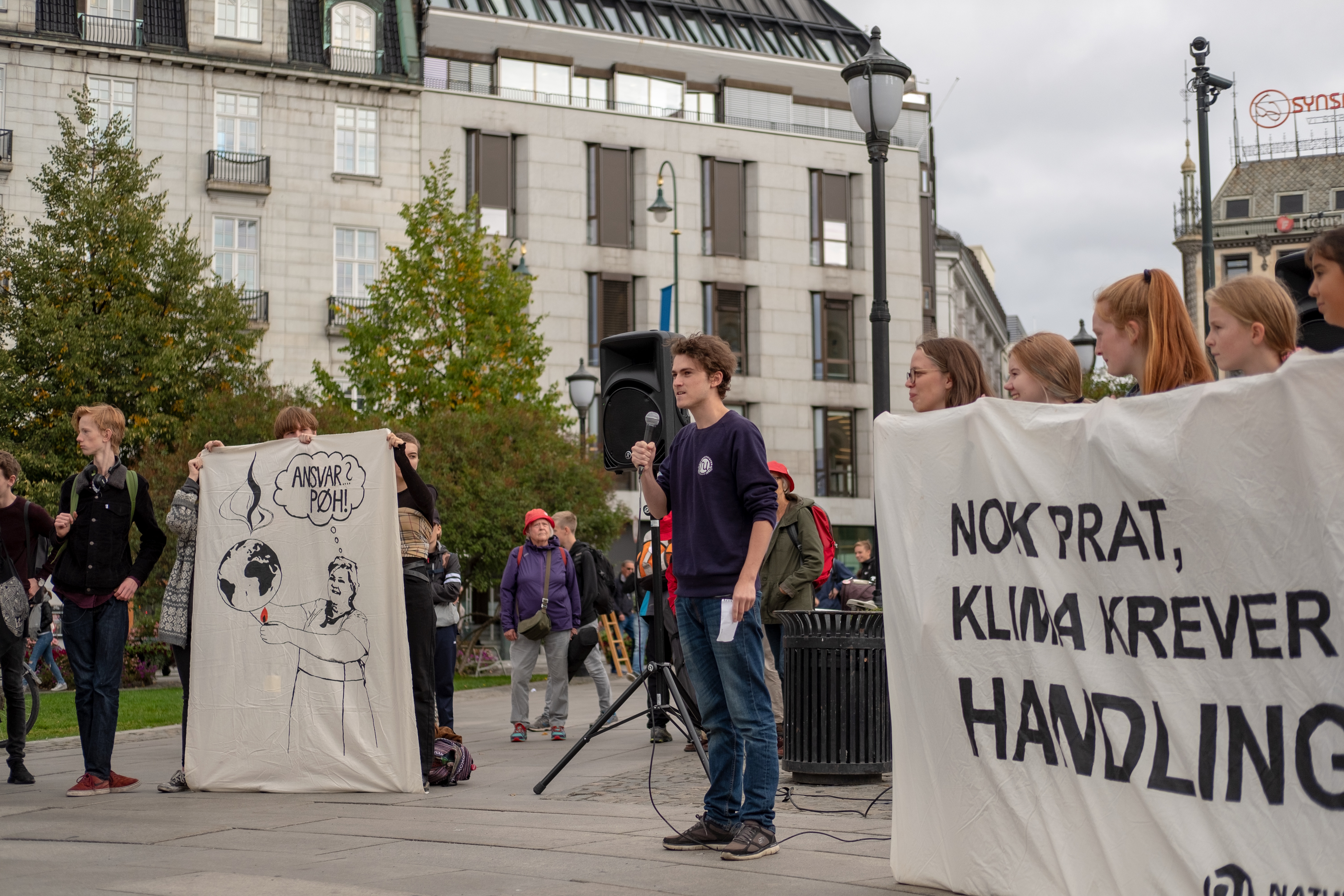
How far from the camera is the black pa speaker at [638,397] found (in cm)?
857

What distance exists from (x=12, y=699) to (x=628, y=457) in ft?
14.3

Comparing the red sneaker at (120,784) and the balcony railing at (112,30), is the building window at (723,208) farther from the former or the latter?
the red sneaker at (120,784)

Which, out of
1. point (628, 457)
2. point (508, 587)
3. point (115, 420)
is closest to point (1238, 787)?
point (628, 457)

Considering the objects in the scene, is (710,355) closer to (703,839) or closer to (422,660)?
(703,839)

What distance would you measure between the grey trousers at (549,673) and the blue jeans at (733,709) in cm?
603

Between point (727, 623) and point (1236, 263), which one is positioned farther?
point (1236, 263)

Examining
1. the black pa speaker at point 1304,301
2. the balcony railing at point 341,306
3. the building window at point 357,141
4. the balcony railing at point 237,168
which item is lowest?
the black pa speaker at point 1304,301

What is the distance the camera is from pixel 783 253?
48188mm

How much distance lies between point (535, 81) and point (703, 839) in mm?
42031

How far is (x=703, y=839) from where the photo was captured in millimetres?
6211

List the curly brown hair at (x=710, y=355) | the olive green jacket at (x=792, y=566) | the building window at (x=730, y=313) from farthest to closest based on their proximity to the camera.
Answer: the building window at (x=730, y=313) < the olive green jacket at (x=792, y=566) < the curly brown hair at (x=710, y=355)

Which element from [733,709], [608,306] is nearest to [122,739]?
[733,709]

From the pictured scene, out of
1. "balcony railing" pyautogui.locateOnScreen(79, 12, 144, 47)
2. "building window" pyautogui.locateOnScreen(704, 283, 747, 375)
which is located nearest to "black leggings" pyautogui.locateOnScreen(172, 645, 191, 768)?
"balcony railing" pyautogui.locateOnScreen(79, 12, 144, 47)

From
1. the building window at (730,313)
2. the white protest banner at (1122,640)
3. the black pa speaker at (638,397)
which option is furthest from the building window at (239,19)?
the white protest banner at (1122,640)
